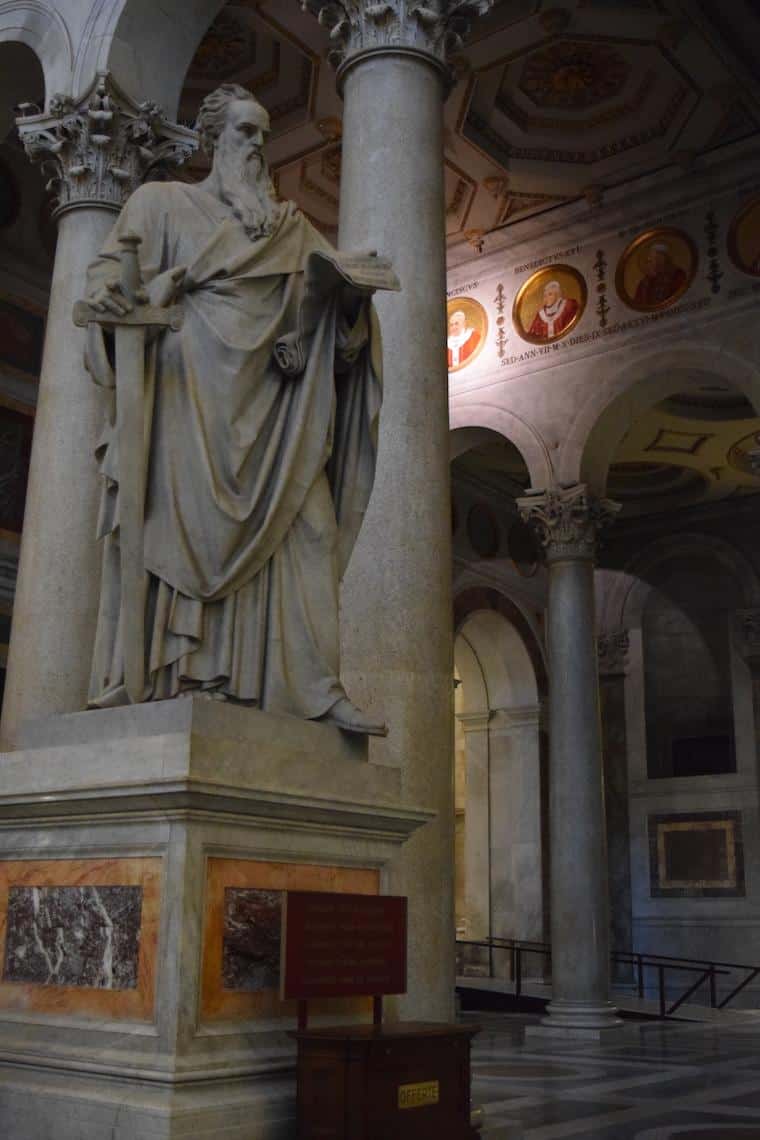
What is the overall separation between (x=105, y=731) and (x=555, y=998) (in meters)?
9.25

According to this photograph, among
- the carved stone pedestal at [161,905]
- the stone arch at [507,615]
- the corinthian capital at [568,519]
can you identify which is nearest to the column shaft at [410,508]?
the carved stone pedestal at [161,905]

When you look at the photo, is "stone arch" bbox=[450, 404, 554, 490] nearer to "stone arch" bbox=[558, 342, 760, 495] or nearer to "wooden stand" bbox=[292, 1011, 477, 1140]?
"stone arch" bbox=[558, 342, 760, 495]

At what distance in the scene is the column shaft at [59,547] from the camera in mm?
7023

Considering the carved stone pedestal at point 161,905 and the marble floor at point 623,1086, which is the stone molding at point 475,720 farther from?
the carved stone pedestal at point 161,905

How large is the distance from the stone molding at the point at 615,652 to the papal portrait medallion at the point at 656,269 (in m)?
7.76

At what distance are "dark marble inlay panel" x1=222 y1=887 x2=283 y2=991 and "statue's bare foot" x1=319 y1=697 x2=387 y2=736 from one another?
539mm

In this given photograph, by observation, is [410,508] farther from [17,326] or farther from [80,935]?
[17,326]

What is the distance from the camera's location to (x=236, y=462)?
3.68 metres

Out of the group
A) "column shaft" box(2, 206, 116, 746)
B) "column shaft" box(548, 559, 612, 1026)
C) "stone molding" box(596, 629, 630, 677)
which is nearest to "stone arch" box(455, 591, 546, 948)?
"stone molding" box(596, 629, 630, 677)

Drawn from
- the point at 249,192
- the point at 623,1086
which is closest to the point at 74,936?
the point at 249,192

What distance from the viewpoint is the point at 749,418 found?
1719 cm

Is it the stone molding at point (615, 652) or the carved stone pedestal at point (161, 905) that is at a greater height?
the stone molding at point (615, 652)

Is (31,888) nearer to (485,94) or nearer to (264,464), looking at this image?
(264,464)

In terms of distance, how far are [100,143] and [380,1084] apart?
653 cm
